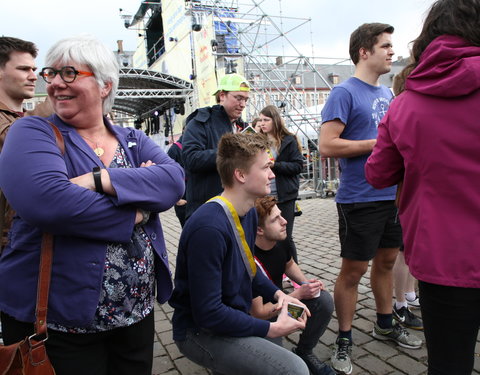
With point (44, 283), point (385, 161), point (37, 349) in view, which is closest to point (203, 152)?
point (385, 161)

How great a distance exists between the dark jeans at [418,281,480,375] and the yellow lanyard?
854 millimetres

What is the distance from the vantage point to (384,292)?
2787 millimetres

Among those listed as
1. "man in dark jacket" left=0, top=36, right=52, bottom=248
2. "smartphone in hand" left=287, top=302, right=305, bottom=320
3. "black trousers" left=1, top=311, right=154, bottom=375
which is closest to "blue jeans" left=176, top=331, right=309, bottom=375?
"smartphone in hand" left=287, top=302, right=305, bottom=320

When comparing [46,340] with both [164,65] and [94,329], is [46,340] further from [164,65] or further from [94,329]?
[164,65]

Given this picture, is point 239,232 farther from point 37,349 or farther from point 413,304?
point 413,304

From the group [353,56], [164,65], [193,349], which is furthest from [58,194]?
[164,65]

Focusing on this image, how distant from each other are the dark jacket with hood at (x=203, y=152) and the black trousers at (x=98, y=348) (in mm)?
1547

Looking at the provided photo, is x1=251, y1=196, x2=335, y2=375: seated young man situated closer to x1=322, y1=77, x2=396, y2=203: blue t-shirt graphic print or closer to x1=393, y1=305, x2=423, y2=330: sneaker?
x1=322, y1=77, x2=396, y2=203: blue t-shirt graphic print

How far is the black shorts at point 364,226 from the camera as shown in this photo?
2523 millimetres

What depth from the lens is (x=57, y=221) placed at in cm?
122

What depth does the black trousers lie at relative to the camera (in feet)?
4.35

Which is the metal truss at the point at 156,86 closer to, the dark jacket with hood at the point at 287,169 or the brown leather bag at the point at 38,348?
the dark jacket with hood at the point at 287,169

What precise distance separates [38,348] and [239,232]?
1.01 m

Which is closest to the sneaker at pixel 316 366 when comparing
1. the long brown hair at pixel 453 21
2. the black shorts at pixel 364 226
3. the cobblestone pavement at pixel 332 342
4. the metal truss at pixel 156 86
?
the cobblestone pavement at pixel 332 342
